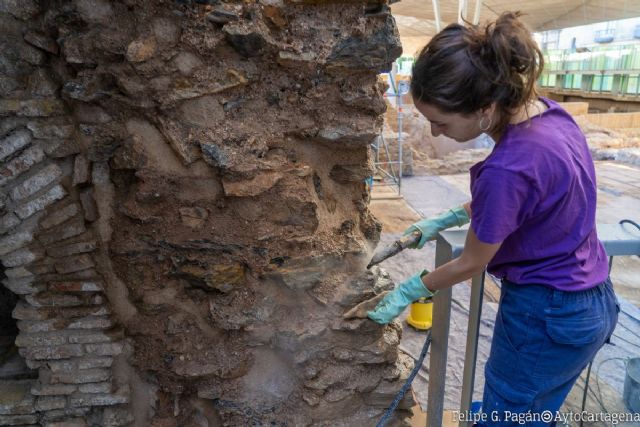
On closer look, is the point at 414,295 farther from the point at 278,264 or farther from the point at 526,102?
the point at 526,102

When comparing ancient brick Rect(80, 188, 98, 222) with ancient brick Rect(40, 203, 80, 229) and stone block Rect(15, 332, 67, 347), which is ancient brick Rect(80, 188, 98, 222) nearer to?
ancient brick Rect(40, 203, 80, 229)

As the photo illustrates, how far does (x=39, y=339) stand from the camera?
2.12 m

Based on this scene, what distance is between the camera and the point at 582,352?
158 cm

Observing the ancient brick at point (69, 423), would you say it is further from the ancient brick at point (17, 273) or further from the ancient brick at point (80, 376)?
the ancient brick at point (17, 273)

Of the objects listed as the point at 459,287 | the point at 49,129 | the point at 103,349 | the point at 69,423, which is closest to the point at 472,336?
the point at 103,349

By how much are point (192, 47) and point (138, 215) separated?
2.63ft

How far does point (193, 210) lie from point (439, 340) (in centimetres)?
125

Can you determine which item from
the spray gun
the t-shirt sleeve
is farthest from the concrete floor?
the t-shirt sleeve

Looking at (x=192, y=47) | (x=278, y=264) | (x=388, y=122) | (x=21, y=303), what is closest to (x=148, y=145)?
(x=192, y=47)

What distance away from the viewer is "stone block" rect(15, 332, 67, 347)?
6.96 feet

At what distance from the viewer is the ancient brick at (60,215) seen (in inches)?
77.1


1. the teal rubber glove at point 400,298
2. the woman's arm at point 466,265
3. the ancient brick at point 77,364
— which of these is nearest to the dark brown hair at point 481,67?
the woman's arm at point 466,265

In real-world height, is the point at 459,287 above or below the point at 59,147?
below

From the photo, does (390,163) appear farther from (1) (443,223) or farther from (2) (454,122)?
(2) (454,122)
